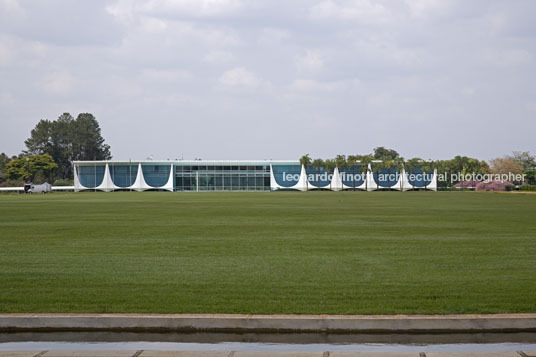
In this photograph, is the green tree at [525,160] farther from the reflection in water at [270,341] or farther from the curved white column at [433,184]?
the reflection in water at [270,341]

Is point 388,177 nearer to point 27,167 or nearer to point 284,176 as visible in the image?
point 284,176

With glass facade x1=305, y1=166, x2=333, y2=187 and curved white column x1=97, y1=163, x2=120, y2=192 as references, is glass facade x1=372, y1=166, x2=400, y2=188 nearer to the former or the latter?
glass facade x1=305, y1=166, x2=333, y2=187

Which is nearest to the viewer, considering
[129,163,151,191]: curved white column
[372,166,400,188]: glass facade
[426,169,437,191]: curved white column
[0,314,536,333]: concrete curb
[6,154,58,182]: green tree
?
[0,314,536,333]: concrete curb

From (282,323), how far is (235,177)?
4407 inches

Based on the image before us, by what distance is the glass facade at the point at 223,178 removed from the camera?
11950 centimetres

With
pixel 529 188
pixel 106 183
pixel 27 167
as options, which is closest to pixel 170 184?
pixel 106 183

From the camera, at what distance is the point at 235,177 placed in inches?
4729

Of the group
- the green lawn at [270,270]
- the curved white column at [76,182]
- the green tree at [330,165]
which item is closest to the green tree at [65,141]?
the curved white column at [76,182]

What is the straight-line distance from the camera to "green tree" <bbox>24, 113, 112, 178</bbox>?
5797 inches

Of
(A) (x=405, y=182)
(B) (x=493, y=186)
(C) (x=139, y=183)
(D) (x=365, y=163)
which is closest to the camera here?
(B) (x=493, y=186)

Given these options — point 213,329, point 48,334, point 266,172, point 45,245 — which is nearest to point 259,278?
point 213,329

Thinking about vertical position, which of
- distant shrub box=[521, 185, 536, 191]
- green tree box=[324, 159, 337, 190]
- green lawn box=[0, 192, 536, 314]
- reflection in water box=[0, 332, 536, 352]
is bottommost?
reflection in water box=[0, 332, 536, 352]

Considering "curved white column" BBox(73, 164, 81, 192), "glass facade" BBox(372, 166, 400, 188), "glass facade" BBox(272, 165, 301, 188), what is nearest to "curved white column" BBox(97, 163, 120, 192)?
"curved white column" BBox(73, 164, 81, 192)

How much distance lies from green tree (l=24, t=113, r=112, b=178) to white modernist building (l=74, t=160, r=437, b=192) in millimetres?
35154
